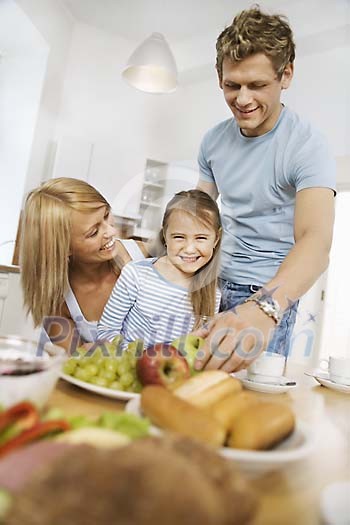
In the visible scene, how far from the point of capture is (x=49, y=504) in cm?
21

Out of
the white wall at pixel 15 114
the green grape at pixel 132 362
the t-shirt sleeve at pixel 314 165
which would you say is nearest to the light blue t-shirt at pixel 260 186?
the t-shirt sleeve at pixel 314 165

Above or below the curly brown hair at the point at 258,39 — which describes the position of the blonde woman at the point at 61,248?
below

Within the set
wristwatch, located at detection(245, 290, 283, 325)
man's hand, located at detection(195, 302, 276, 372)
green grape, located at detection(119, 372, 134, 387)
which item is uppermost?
wristwatch, located at detection(245, 290, 283, 325)

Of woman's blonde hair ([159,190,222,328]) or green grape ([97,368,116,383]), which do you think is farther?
woman's blonde hair ([159,190,222,328])

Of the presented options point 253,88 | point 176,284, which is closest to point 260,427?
point 253,88

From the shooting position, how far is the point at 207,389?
0.46 meters

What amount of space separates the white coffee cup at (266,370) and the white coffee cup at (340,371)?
6.4 inches

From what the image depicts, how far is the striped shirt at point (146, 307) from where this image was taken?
4.32 feet

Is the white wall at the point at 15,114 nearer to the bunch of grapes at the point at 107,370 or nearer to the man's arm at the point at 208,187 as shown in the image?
the man's arm at the point at 208,187

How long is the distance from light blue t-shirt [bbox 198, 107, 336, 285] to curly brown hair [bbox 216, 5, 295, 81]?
0.55 feet

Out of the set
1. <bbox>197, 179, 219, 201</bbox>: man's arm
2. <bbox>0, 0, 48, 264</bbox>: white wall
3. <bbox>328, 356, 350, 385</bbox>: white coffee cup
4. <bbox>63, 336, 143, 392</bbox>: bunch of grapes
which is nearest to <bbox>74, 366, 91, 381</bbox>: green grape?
<bbox>63, 336, 143, 392</bbox>: bunch of grapes

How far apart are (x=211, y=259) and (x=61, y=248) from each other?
0.42 metres

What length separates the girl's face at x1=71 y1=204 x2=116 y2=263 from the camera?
50.1 inches

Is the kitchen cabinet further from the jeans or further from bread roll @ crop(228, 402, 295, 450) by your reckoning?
bread roll @ crop(228, 402, 295, 450)
